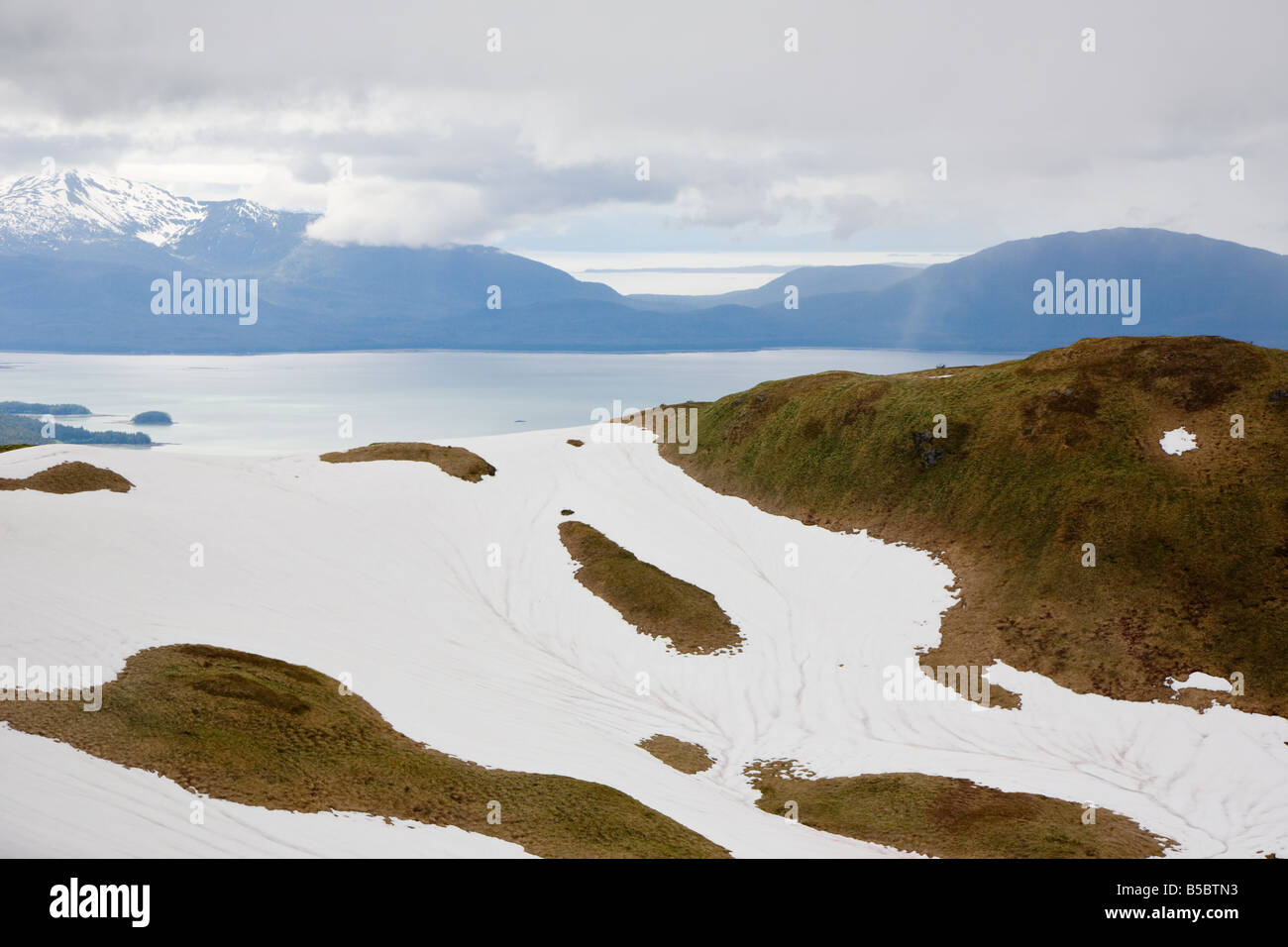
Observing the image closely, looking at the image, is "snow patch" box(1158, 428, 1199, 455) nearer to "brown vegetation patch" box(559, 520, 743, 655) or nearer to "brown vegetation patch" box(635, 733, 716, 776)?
"brown vegetation patch" box(559, 520, 743, 655)

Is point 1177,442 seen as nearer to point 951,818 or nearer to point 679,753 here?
point 951,818

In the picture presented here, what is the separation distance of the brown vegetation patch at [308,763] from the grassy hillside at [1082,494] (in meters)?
31.1

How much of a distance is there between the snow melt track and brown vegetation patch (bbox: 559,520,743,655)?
1218 millimetres

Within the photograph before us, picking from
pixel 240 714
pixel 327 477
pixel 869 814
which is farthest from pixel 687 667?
pixel 327 477

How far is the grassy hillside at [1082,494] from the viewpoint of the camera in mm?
50188

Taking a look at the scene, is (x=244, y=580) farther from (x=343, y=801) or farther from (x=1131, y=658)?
(x=1131, y=658)

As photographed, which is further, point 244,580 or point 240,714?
point 244,580

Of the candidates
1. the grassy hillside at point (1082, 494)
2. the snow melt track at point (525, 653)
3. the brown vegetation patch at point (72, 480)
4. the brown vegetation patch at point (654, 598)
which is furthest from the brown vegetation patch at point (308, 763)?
the grassy hillside at point (1082, 494)

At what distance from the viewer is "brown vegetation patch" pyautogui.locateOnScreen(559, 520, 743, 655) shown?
59000mm

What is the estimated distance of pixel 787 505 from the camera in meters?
76.4

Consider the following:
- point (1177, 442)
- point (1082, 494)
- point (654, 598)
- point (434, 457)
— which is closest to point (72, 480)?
point (434, 457)

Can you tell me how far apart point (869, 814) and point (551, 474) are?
182 feet

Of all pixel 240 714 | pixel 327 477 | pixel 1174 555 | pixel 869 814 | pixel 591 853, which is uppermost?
pixel 327 477

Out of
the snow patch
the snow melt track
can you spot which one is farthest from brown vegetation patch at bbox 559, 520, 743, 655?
the snow patch
